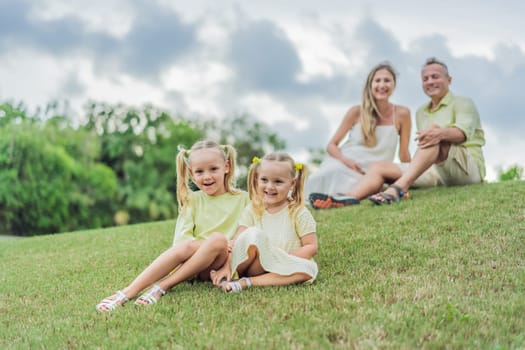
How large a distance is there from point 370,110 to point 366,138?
414mm

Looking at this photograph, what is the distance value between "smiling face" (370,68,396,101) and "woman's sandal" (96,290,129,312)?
498 centimetres

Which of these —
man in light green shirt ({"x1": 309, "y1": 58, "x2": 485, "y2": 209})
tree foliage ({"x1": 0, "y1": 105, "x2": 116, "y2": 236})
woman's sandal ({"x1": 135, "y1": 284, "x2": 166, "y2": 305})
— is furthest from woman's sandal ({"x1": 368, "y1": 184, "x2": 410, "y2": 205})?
tree foliage ({"x1": 0, "y1": 105, "x2": 116, "y2": 236})

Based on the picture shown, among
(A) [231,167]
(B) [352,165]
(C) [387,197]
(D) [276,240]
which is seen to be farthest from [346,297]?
(B) [352,165]

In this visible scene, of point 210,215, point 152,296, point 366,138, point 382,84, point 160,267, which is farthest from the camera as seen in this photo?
point 366,138

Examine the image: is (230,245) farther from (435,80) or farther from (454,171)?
(435,80)

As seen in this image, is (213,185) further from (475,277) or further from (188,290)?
(475,277)

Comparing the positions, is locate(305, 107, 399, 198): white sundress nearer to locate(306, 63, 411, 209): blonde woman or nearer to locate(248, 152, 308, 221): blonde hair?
locate(306, 63, 411, 209): blonde woman

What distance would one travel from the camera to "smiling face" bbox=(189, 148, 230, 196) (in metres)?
4.52

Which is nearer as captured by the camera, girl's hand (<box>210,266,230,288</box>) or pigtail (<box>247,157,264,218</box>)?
girl's hand (<box>210,266,230,288</box>)

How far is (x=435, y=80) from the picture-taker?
26.3 feet

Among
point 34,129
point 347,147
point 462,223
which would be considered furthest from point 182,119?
point 462,223

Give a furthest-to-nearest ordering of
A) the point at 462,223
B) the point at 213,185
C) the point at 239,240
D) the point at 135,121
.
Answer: the point at 135,121, the point at 462,223, the point at 213,185, the point at 239,240

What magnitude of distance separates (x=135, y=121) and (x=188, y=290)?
1379 inches

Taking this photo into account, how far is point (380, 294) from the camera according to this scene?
390 centimetres
